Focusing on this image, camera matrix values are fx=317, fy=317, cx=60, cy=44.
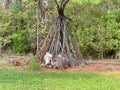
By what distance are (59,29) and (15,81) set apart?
11.4ft

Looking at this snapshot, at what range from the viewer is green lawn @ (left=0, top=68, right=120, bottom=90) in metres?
7.98

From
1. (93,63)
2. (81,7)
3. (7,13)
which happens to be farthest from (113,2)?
(7,13)

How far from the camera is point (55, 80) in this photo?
8.78 m

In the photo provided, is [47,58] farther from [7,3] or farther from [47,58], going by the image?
[7,3]

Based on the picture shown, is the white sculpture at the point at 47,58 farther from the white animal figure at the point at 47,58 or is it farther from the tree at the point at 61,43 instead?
the tree at the point at 61,43

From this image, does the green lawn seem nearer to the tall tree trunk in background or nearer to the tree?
the tree

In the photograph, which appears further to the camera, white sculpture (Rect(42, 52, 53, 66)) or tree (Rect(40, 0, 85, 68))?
tree (Rect(40, 0, 85, 68))

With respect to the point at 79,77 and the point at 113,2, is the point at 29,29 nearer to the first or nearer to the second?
the point at 113,2

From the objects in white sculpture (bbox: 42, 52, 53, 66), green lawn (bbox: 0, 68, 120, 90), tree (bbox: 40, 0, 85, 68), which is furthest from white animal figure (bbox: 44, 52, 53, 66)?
green lawn (bbox: 0, 68, 120, 90)

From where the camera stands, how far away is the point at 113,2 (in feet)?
45.3

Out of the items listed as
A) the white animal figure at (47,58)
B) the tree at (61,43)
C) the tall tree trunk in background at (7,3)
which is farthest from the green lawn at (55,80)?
the tall tree trunk in background at (7,3)

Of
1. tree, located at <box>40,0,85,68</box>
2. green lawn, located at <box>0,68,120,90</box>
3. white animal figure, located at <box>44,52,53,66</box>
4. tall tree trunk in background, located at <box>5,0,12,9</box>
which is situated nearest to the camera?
green lawn, located at <box>0,68,120,90</box>

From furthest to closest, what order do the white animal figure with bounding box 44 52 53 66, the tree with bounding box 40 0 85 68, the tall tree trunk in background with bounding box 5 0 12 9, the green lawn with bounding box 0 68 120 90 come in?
the tall tree trunk in background with bounding box 5 0 12 9 < the tree with bounding box 40 0 85 68 < the white animal figure with bounding box 44 52 53 66 < the green lawn with bounding box 0 68 120 90

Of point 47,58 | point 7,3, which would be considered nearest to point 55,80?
point 47,58
